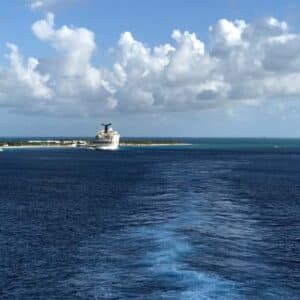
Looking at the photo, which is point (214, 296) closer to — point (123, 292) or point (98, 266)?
point (123, 292)

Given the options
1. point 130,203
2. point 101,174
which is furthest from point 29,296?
point 101,174

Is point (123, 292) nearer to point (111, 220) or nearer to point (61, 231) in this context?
point (61, 231)

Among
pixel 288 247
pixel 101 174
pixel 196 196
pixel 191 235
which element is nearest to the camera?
pixel 288 247

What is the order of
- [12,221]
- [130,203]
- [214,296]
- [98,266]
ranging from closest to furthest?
[214,296], [98,266], [12,221], [130,203]

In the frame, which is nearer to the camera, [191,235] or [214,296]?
[214,296]

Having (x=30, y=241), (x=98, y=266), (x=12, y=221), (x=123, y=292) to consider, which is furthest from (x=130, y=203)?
(x=123, y=292)

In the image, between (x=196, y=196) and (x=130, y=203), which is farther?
(x=196, y=196)
